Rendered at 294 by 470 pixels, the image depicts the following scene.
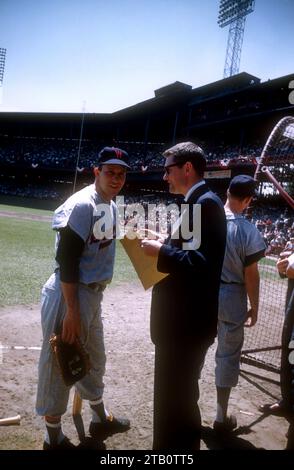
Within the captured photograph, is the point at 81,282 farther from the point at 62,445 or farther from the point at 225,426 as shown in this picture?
the point at 225,426

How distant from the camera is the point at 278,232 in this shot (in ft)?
65.0

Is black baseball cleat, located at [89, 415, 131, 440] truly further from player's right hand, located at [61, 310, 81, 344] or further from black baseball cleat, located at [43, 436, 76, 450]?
player's right hand, located at [61, 310, 81, 344]

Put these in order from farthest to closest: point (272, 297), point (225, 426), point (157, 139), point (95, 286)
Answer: point (157, 139) → point (272, 297) → point (225, 426) → point (95, 286)

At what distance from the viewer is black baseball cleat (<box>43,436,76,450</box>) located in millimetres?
2463

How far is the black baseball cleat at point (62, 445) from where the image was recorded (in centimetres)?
246

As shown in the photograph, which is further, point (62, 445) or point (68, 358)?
point (62, 445)

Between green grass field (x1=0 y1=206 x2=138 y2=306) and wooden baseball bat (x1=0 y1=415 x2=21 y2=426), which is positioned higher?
green grass field (x1=0 y1=206 x2=138 y2=306)

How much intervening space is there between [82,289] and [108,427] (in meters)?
1.23

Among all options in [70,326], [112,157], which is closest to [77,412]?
[70,326]

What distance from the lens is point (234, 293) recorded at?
2.99 metres

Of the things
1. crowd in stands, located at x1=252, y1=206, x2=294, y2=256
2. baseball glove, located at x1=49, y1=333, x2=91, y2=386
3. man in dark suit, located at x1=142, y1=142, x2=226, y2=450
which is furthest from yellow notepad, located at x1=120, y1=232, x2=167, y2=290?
crowd in stands, located at x1=252, y1=206, x2=294, y2=256

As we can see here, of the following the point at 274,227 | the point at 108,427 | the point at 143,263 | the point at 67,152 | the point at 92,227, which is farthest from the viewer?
the point at 67,152

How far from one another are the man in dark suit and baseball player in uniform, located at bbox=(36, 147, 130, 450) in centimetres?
55

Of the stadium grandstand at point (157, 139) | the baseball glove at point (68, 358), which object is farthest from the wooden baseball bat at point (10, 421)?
the stadium grandstand at point (157, 139)
